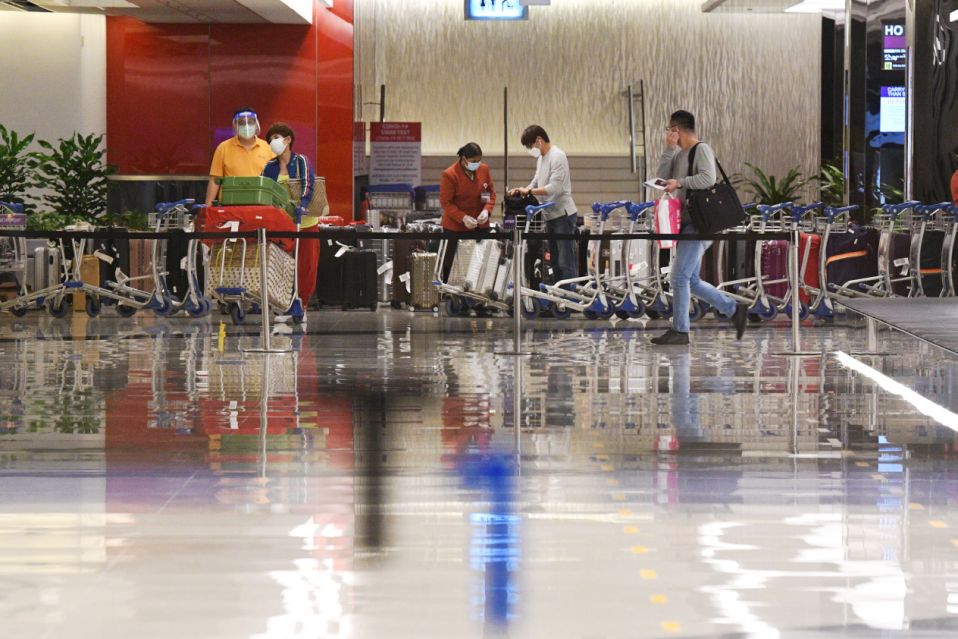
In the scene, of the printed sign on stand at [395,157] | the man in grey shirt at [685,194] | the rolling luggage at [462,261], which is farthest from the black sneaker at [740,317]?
the printed sign on stand at [395,157]

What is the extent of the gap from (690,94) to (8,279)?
11774 mm

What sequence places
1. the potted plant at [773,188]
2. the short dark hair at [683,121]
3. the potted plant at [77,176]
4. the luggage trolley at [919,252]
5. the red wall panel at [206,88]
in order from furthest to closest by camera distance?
the potted plant at [773,188] → the red wall panel at [206,88] → the potted plant at [77,176] → the luggage trolley at [919,252] → the short dark hair at [683,121]

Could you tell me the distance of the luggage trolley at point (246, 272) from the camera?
423 inches

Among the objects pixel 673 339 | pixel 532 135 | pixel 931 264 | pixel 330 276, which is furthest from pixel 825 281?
pixel 330 276

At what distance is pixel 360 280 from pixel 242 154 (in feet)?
9.26

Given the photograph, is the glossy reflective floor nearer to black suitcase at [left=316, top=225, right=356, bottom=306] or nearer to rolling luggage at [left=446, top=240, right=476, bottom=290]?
rolling luggage at [left=446, top=240, right=476, bottom=290]

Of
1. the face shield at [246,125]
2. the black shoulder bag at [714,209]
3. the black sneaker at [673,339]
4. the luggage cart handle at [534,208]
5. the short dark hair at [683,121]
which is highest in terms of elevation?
the face shield at [246,125]

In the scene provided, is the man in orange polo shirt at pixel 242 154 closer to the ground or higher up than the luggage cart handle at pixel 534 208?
higher up

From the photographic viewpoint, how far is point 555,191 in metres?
12.5

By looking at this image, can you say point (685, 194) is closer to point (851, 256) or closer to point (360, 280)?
point (851, 256)

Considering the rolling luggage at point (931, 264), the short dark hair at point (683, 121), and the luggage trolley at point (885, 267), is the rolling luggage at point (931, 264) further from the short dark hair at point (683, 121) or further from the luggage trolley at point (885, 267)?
the short dark hair at point (683, 121)

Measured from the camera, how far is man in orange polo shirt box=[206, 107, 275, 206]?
37.3 ft

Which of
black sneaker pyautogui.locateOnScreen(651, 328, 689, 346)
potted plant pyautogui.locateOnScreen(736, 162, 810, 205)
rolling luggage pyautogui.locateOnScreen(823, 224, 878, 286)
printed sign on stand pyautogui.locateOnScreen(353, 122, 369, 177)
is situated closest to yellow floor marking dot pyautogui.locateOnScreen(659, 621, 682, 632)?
black sneaker pyautogui.locateOnScreen(651, 328, 689, 346)

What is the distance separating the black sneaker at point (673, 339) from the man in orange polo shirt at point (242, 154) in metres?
3.44
